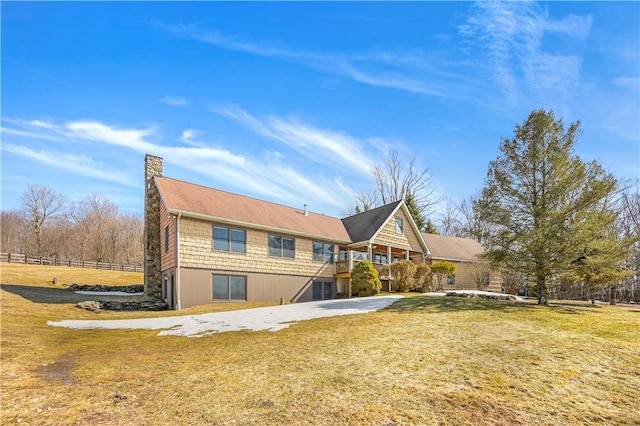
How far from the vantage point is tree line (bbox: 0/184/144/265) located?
50.1 metres

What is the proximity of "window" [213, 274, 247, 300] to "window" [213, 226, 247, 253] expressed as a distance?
142cm

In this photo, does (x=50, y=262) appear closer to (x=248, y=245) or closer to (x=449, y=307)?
(x=248, y=245)

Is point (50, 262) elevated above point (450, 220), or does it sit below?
below

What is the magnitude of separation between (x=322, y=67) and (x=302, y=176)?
45.6 feet

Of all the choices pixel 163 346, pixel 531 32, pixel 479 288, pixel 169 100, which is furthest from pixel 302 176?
pixel 163 346

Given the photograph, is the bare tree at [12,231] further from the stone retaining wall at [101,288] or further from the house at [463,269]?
the house at [463,269]

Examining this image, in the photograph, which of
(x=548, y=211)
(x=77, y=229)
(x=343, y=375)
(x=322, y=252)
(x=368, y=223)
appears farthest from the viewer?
(x=77, y=229)

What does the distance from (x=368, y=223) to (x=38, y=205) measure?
4759cm

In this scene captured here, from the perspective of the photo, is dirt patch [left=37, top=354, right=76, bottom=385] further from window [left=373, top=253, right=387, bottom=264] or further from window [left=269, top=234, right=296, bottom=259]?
window [left=373, top=253, right=387, bottom=264]

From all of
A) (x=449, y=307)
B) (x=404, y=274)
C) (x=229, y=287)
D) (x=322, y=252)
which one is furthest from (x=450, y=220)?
(x=449, y=307)

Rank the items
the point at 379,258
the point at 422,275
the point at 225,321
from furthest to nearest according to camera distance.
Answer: the point at 379,258
the point at 422,275
the point at 225,321

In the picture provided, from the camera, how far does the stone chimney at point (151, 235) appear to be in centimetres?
2196

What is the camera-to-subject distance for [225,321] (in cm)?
1306

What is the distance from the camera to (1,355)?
27.3 feet
